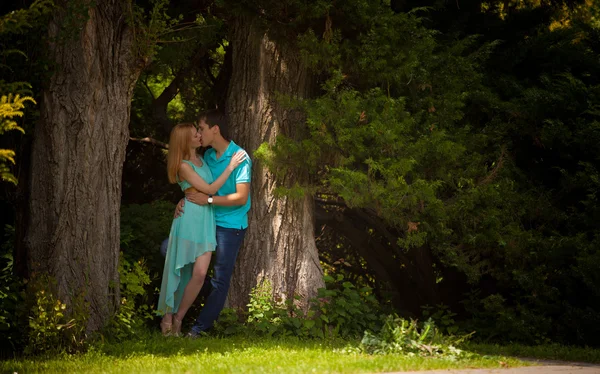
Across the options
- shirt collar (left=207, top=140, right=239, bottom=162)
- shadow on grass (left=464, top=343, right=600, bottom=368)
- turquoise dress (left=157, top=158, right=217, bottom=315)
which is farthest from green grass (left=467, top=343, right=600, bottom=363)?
shirt collar (left=207, top=140, right=239, bottom=162)

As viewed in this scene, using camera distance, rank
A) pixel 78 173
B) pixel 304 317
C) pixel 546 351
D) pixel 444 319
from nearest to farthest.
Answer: pixel 78 173 < pixel 546 351 < pixel 304 317 < pixel 444 319

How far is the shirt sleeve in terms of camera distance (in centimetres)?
890

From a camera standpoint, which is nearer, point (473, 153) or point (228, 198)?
point (228, 198)

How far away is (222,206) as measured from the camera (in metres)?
9.05

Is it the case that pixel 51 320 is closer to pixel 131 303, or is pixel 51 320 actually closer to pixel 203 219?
pixel 131 303

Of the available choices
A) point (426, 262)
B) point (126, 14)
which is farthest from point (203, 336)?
point (426, 262)

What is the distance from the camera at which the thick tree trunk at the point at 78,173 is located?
26.1 feet

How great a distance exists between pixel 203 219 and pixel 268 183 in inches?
48.1

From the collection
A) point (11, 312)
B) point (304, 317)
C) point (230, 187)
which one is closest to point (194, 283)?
point (230, 187)

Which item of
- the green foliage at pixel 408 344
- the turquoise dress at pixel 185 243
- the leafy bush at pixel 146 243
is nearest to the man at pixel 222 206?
the turquoise dress at pixel 185 243

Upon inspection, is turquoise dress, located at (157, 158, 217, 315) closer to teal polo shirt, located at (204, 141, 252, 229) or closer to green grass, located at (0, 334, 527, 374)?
teal polo shirt, located at (204, 141, 252, 229)

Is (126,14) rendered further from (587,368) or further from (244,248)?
(587,368)

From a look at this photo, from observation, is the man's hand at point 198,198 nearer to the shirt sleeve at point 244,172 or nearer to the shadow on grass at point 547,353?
the shirt sleeve at point 244,172

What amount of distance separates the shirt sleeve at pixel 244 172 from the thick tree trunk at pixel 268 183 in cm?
73
